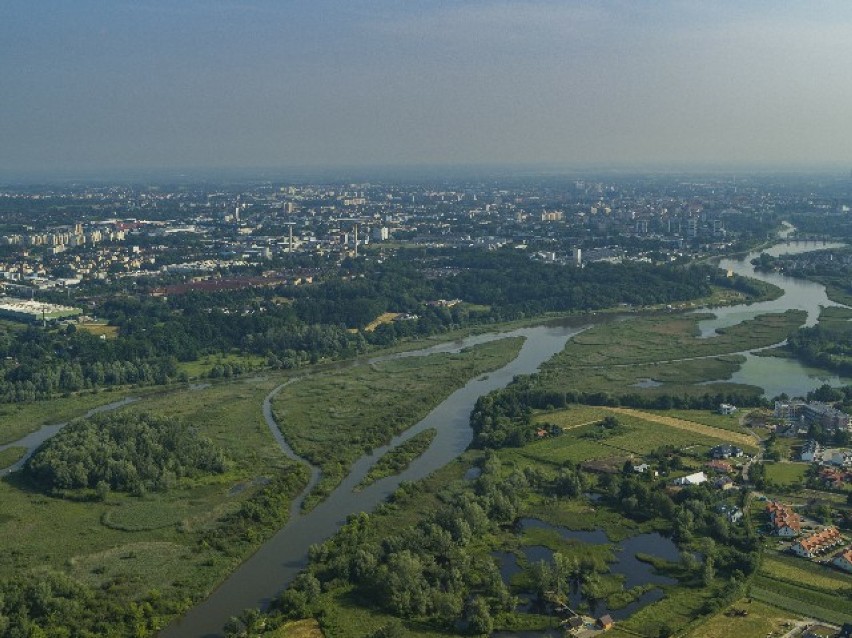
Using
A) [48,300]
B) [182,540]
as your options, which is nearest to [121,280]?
[48,300]

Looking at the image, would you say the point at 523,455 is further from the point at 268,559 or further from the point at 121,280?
the point at 121,280

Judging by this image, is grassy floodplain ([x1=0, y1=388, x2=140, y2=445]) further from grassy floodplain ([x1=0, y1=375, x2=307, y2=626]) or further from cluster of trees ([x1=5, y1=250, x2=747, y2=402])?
grassy floodplain ([x1=0, y1=375, x2=307, y2=626])

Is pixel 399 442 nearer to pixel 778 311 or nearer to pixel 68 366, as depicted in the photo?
pixel 68 366

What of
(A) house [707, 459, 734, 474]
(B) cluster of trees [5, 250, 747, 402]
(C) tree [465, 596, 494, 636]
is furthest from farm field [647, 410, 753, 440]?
(B) cluster of trees [5, 250, 747, 402]

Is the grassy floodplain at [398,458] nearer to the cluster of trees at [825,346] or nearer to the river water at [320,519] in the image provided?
the river water at [320,519]

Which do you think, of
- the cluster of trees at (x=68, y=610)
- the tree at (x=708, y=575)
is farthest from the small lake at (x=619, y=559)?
the cluster of trees at (x=68, y=610)

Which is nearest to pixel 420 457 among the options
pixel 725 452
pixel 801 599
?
pixel 725 452
